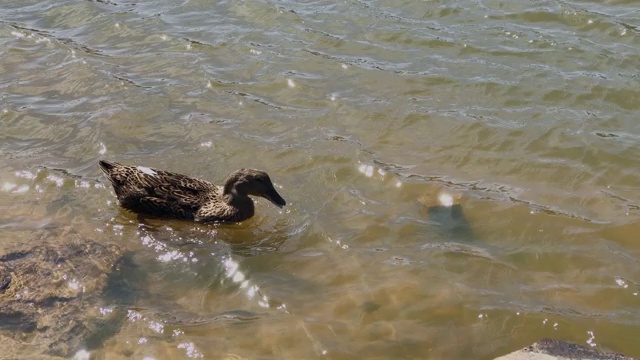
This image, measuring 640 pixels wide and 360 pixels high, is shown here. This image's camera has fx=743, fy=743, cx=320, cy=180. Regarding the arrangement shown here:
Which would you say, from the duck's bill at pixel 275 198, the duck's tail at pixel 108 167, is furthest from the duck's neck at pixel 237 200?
the duck's tail at pixel 108 167

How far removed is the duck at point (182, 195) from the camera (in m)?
7.89

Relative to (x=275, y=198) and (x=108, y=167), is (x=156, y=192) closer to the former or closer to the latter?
(x=108, y=167)

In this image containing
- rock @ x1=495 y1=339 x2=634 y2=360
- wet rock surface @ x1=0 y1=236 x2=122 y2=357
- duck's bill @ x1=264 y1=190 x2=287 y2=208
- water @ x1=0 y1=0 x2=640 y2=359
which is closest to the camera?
rock @ x1=495 y1=339 x2=634 y2=360

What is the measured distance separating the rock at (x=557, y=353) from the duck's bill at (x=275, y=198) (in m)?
3.02

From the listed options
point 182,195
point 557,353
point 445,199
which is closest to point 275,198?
point 182,195

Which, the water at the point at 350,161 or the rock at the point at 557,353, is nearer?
the rock at the point at 557,353

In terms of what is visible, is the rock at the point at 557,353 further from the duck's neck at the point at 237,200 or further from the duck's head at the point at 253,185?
the duck's neck at the point at 237,200

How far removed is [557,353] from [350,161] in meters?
3.81

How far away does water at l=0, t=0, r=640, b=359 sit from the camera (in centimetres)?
621

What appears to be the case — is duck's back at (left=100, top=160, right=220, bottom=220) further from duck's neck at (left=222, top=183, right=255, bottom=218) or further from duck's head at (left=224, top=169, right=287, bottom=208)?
duck's head at (left=224, top=169, right=287, bottom=208)

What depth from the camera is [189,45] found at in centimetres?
1185

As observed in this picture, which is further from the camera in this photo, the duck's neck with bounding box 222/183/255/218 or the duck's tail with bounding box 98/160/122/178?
the duck's tail with bounding box 98/160/122/178

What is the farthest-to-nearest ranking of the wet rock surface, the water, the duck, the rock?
the duck → the water → the wet rock surface → the rock

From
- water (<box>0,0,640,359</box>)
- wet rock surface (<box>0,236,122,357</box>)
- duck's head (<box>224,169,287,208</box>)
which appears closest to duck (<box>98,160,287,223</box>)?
duck's head (<box>224,169,287,208</box>)
